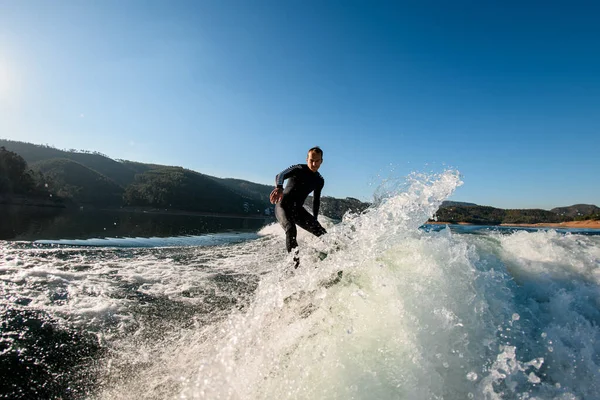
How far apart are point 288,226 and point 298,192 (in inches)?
37.7

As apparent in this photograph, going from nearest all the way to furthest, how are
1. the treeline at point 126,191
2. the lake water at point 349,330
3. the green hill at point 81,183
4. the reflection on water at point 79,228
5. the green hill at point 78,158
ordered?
the lake water at point 349,330
the reflection on water at point 79,228
the treeline at point 126,191
the green hill at point 81,183
the green hill at point 78,158

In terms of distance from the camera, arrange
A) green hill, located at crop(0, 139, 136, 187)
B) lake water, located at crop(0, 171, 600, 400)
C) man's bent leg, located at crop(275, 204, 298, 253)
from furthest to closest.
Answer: green hill, located at crop(0, 139, 136, 187), man's bent leg, located at crop(275, 204, 298, 253), lake water, located at crop(0, 171, 600, 400)

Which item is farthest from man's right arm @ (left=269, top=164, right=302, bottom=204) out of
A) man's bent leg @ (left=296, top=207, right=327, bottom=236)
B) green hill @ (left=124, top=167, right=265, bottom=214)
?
green hill @ (left=124, top=167, right=265, bottom=214)

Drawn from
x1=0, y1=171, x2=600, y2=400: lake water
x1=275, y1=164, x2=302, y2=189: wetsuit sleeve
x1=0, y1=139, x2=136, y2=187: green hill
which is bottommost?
x1=0, y1=171, x2=600, y2=400: lake water

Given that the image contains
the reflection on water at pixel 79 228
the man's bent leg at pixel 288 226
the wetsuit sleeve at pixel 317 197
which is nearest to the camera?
the man's bent leg at pixel 288 226

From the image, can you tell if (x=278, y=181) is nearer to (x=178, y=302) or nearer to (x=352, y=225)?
(x=352, y=225)

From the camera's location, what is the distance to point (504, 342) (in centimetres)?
314

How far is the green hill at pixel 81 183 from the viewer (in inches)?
4183

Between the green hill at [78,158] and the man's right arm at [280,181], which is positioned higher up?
the green hill at [78,158]

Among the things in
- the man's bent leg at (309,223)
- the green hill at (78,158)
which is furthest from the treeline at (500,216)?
the green hill at (78,158)

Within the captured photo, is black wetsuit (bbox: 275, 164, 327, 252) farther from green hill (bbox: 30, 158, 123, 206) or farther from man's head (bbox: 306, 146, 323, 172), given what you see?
green hill (bbox: 30, 158, 123, 206)

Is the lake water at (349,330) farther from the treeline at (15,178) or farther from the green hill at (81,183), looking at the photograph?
the green hill at (81,183)

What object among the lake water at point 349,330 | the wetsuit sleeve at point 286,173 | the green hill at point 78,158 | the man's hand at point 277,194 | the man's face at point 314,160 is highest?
the green hill at point 78,158

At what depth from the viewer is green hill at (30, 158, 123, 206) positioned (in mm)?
106250
